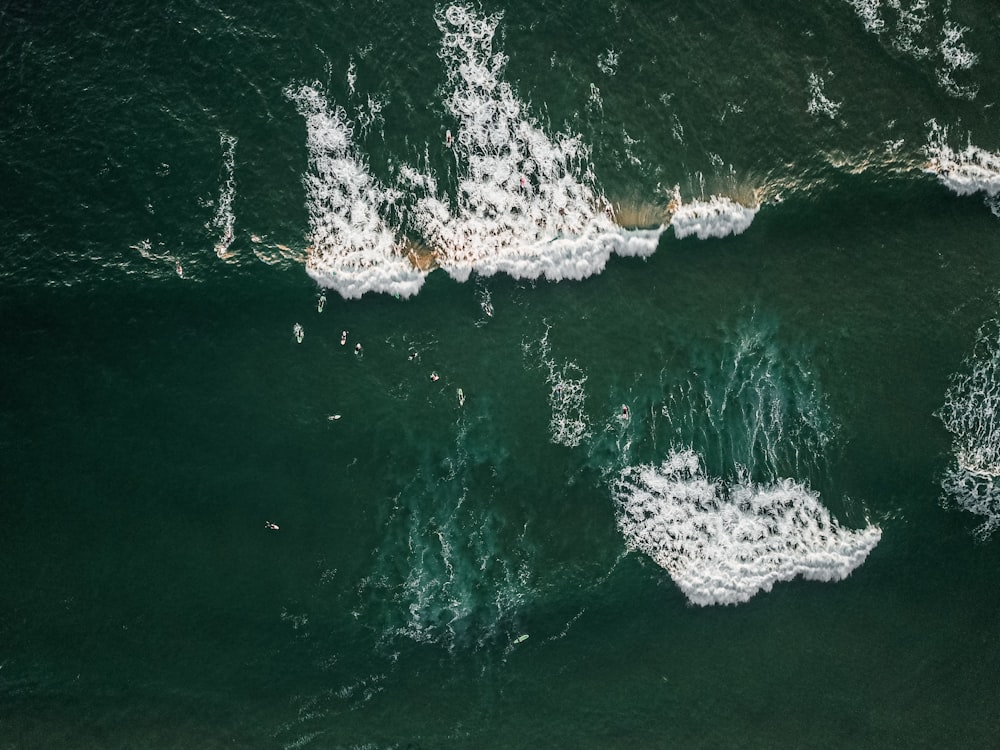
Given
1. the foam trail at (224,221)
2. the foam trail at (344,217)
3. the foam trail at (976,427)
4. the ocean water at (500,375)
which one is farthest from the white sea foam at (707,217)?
the foam trail at (224,221)

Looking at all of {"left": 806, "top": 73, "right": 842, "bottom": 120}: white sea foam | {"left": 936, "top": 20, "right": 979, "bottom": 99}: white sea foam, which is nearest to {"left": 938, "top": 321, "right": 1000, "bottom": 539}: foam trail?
{"left": 936, "top": 20, "right": 979, "bottom": 99}: white sea foam

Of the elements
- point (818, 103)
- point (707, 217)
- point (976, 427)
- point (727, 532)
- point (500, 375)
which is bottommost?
point (727, 532)

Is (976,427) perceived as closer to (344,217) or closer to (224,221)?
(344,217)

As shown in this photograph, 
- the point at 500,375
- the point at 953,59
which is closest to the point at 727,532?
the point at 500,375

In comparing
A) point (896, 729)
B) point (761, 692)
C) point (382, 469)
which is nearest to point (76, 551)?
point (382, 469)

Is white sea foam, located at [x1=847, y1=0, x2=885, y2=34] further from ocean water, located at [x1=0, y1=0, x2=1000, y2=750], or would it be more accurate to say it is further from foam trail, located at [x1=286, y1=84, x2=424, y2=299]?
foam trail, located at [x1=286, y1=84, x2=424, y2=299]

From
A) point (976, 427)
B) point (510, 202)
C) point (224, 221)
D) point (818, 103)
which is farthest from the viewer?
point (818, 103)
